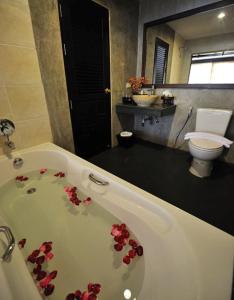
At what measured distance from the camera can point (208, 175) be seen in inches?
76.4

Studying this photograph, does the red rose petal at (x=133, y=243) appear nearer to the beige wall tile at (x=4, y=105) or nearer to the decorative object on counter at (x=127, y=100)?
the beige wall tile at (x=4, y=105)

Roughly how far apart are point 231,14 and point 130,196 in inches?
98.1

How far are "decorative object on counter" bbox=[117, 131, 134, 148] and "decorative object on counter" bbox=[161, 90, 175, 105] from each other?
31.6 inches

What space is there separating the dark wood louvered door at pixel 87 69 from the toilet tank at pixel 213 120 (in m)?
1.38

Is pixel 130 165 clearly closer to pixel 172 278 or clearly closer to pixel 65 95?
pixel 65 95

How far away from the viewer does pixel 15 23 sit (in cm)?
135

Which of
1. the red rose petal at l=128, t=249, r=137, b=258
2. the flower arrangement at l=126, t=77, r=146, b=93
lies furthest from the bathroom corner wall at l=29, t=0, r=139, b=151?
the red rose petal at l=128, t=249, r=137, b=258

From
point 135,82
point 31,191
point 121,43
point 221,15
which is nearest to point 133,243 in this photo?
point 31,191

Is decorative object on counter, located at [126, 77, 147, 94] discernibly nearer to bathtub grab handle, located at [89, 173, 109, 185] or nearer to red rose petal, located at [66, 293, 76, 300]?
bathtub grab handle, located at [89, 173, 109, 185]

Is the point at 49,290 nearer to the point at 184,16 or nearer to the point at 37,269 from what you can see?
the point at 37,269

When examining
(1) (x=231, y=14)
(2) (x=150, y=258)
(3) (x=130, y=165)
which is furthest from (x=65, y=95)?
(1) (x=231, y=14)

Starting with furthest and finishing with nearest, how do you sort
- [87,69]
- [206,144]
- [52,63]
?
[87,69] → [206,144] → [52,63]

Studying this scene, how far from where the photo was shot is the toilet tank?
6.30 feet

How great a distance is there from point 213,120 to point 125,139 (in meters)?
1.35
